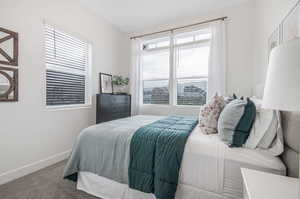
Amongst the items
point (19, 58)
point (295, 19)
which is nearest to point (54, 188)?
point (19, 58)

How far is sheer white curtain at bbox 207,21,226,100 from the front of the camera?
2922mm

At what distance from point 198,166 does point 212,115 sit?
0.60 m

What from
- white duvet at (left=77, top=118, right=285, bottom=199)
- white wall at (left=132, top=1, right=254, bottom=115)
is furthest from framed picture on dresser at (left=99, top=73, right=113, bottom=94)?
white wall at (left=132, top=1, right=254, bottom=115)

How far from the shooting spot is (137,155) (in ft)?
4.21

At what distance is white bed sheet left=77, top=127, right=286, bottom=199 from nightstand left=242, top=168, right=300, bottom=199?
0.19 metres

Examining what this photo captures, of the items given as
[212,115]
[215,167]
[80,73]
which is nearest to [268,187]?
[215,167]

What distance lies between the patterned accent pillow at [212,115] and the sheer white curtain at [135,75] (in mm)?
2430

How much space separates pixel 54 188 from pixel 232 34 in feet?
12.7

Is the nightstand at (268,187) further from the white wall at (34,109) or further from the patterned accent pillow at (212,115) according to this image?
the white wall at (34,109)

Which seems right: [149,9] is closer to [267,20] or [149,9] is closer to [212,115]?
[267,20]

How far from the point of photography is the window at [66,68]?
7.71 ft

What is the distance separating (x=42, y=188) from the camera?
5.48 feet

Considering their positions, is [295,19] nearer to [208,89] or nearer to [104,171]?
[208,89]

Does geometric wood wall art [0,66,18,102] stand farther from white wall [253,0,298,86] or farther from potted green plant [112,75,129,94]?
white wall [253,0,298,86]
